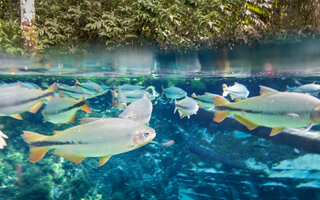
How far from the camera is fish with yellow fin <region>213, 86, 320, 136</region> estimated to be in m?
1.94

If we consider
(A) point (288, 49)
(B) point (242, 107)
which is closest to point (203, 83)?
(A) point (288, 49)

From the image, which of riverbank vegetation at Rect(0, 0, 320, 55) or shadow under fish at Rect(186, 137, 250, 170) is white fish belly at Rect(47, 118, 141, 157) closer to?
riverbank vegetation at Rect(0, 0, 320, 55)

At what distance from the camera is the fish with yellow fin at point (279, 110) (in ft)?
6.36

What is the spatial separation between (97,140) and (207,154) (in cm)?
584

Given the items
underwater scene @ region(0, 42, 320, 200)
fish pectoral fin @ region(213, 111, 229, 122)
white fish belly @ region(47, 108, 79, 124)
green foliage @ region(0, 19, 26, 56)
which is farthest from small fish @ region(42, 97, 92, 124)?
green foliage @ region(0, 19, 26, 56)

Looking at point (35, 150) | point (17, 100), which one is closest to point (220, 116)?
point (35, 150)

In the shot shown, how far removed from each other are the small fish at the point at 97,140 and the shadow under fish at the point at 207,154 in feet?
18.1

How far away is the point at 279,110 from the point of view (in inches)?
78.1

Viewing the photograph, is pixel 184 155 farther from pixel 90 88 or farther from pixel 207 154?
pixel 90 88

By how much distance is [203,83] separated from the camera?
14.8m

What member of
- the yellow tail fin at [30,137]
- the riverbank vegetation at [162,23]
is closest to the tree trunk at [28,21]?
the riverbank vegetation at [162,23]

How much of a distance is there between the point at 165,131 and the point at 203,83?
23.0 feet

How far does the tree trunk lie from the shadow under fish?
22.3 ft

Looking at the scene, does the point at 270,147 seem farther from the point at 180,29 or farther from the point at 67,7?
the point at 67,7
